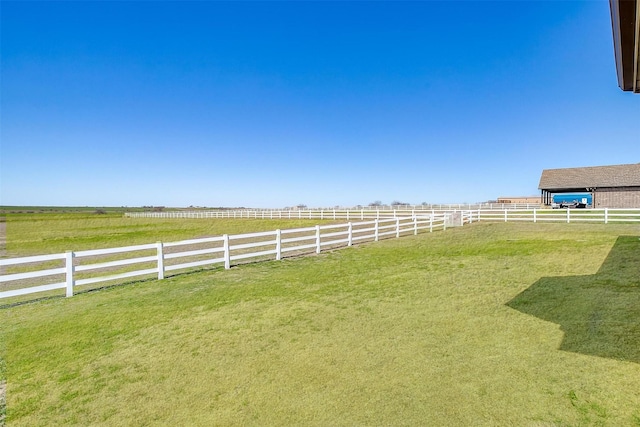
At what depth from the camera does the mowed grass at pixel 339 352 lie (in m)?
3.27

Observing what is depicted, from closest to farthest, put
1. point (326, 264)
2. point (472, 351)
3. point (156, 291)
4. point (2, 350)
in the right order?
point (472, 351), point (2, 350), point (156, 291), point (326, 264)

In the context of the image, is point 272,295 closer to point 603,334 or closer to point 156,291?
point 156,291

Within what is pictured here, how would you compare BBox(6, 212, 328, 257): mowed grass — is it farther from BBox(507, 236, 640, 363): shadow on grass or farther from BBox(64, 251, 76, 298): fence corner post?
BBox(507, 236, 640, 363): shadow on grass

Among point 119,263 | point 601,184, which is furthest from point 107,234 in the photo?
point 601,184

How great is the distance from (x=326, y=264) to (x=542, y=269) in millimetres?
5987

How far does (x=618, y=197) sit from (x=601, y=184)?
1.89 metres

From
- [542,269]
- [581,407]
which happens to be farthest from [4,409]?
[542,269]

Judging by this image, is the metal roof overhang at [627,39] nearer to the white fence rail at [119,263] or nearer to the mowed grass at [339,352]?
the mowed grass at [339,352]

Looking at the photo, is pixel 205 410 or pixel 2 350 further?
pixel 2 350

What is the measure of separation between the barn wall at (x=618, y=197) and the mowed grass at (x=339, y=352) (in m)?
32.7

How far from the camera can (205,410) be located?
3336mm

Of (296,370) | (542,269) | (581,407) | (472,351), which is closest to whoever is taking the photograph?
(581,407)

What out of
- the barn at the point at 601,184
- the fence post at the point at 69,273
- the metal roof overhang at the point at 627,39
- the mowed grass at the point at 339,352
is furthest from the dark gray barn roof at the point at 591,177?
the fence post at the point at 69,273

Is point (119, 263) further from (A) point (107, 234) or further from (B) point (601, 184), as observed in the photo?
(B) point (601, 184)
